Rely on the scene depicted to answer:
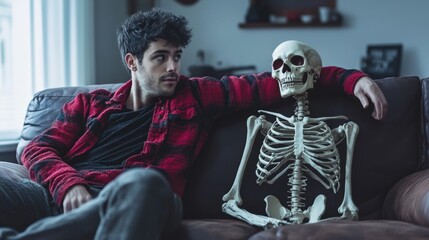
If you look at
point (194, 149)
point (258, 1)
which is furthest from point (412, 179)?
point (258, 1)

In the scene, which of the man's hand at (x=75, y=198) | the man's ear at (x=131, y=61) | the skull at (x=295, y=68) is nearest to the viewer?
the man's hand at (x=75, y=198)

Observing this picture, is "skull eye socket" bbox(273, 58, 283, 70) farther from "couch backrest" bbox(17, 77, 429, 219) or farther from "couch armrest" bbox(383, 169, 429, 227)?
"couch armrest" bbox(383, 169, 429, 227)

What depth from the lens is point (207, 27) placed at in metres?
4.50

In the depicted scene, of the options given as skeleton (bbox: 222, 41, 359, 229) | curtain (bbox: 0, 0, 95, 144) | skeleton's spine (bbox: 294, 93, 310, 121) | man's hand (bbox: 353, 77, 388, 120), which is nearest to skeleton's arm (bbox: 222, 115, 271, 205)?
skeleton (bbox: 222, 41, 359, 229)

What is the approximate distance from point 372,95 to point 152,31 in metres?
0.75

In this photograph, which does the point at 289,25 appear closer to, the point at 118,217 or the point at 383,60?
the point at 383,60

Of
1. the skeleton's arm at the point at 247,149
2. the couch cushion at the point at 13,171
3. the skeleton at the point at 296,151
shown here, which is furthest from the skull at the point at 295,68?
the couch cushion at the point at 13,171

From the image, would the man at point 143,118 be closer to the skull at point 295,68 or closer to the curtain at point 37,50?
the skull at point 295,68

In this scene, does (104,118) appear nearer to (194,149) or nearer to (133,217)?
(194,149)

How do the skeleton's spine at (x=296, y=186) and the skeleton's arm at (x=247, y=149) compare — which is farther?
the skeleton's arm at (x=247, y=149)

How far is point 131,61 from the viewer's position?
191 centimetres

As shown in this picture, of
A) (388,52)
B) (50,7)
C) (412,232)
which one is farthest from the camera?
(388,52)

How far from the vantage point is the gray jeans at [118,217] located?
119 centimetres

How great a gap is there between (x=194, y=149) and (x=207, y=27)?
2838 mm
